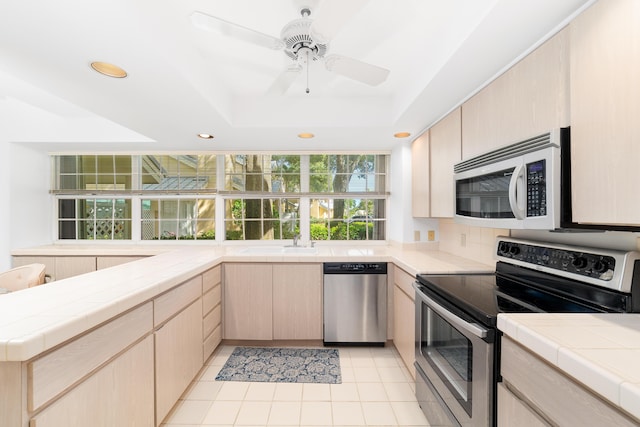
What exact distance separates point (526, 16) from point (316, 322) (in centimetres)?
245

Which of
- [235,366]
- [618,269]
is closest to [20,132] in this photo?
[235,366]

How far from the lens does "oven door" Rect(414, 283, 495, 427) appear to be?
112 cm

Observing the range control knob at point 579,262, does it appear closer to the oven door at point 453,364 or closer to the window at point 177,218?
the oven door at point 453,364

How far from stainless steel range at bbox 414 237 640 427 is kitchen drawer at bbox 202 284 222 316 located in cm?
156

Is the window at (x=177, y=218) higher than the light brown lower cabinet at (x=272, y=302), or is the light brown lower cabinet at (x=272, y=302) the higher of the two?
the window at (x=177, y=218)

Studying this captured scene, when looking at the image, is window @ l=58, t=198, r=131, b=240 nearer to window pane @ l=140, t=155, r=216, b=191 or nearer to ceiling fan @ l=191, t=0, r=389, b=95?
window pane @ l=140, t=155, r=216, b=191

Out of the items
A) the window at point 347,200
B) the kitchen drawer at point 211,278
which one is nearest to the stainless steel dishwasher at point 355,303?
the window at point 347,200

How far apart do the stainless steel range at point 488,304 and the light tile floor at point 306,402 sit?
0.23 m

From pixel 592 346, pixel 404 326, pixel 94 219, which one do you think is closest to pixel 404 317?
pixel 404 326

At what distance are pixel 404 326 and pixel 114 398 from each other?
182cm

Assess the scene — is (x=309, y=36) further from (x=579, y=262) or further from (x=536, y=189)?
(x=579, y=262)

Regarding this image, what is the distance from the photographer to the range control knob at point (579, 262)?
48.6 inches

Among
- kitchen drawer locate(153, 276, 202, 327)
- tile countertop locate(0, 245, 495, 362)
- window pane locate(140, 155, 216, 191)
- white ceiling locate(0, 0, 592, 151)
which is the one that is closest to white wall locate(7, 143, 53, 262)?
white ceiling locate(0, 0, 592, 151)

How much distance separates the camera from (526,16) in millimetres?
1123
